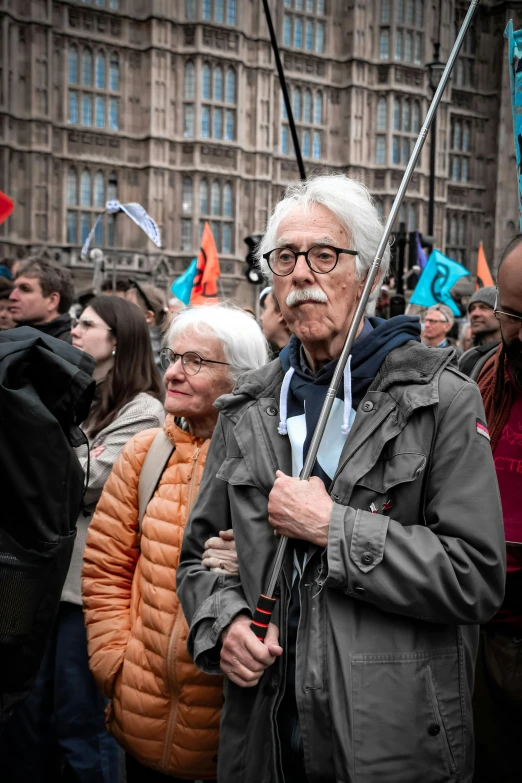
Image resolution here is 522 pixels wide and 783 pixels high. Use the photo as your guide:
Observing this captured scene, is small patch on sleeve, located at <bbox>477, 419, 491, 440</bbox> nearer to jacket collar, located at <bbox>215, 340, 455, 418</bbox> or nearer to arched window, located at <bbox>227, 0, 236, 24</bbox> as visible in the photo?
jacket collar, located at <bbox>215, 340, 455, 418</bbox>

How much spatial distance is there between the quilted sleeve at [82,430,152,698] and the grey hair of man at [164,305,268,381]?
14.4 inches

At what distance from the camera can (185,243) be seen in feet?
82.8

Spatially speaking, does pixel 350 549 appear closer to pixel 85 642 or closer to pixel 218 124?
pixel 85 642

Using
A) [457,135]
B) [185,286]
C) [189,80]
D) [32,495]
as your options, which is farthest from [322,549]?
[457,135]

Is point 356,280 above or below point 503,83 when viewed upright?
below

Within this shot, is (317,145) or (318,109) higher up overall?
(318,109)

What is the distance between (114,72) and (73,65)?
129 cm

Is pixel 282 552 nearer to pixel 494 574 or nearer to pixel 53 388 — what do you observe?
pixel 494 574

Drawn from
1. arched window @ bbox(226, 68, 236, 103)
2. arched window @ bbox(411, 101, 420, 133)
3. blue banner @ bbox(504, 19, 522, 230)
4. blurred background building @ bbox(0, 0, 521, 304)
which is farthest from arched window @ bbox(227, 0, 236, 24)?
blue banner @ bbox(504, 19, 522, 230)

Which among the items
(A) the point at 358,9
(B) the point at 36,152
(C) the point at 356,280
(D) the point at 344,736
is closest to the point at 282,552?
(D) the point at 344,736

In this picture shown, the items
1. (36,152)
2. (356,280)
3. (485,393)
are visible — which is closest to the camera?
(356,280)

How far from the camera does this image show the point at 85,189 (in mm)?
24375

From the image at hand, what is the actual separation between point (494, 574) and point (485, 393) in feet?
2.83

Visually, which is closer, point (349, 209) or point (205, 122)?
point (349, 209)
